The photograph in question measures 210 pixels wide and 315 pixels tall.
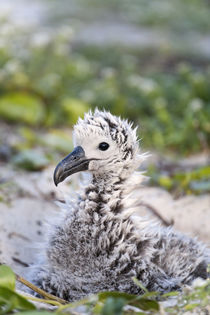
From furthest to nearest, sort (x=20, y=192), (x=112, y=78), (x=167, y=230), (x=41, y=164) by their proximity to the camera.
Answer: (x=112, y=78), (x=41, y=164), (x=20, y=192), (x=167, y=230)

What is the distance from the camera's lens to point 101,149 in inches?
130

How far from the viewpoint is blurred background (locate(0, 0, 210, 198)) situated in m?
5.55

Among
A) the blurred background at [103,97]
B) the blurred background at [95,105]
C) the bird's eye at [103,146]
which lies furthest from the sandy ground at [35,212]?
the bird's eye at [103,146]

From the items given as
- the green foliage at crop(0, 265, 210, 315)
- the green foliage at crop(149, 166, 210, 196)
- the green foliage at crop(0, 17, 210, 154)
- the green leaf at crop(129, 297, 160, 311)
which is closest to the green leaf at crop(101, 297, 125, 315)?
the green foliage at crop(0, 265, 210, 315)

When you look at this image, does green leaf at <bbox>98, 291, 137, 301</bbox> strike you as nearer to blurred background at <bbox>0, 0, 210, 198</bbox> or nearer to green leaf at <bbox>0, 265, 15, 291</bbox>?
green leaf at <bbox>0, 265, 15, 291</bbox>

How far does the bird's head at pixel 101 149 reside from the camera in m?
3.26

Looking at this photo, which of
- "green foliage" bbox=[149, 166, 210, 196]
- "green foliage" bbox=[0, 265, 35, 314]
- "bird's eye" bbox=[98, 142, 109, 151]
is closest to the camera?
"green foliage" bbox=[0, 265, 35, 314]

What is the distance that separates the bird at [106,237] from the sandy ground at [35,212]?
55 cm

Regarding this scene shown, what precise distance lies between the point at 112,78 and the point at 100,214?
4013mm

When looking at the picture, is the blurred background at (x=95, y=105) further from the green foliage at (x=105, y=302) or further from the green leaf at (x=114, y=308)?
the green leaf at (x=114, y=308)

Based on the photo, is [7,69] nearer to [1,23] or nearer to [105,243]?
[1,23]

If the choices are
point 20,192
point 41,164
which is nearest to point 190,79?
point 41,164

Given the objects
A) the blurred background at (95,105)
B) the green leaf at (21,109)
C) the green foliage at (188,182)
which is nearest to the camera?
the blurred background at (95,105)

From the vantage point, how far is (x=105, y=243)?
10.5 ft
